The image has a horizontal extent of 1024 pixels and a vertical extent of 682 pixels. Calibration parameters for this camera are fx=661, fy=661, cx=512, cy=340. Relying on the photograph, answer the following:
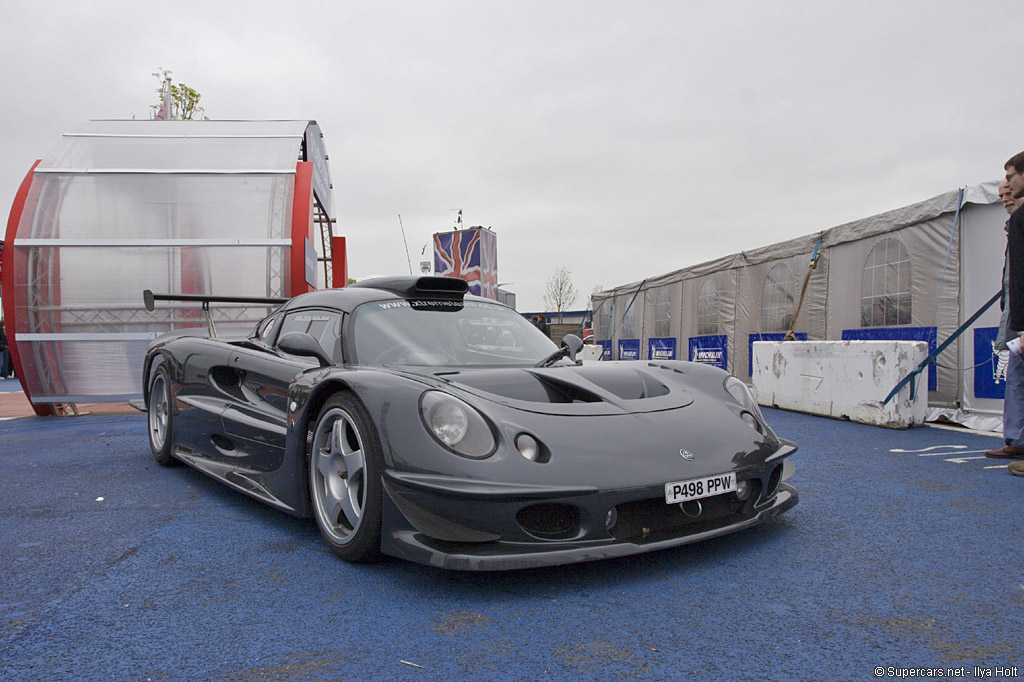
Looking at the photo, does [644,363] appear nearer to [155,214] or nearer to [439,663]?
[439,663]

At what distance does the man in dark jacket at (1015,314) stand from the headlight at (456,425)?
3.51m

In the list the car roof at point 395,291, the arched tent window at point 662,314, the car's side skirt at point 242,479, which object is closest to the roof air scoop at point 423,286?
the car roof at point 395,291

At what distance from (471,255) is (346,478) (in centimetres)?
1349

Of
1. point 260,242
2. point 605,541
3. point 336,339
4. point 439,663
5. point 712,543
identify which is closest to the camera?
point 439,663

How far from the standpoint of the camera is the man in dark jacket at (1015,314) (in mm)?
3930

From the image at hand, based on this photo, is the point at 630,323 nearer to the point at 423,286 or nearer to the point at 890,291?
the point at 890,291

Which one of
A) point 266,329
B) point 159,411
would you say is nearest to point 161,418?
point 159,411

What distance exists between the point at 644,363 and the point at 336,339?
56.6 inches

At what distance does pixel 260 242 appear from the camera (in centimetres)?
788

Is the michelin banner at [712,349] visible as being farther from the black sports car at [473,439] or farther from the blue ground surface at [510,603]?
the black sports car at [473,439]

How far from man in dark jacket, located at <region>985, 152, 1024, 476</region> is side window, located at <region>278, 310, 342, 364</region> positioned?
3894 millimetres

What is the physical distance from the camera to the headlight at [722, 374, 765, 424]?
2.78 metres

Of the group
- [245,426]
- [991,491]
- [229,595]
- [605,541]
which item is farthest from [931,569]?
[245,426]

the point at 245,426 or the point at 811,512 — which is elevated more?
the point at 245,426
